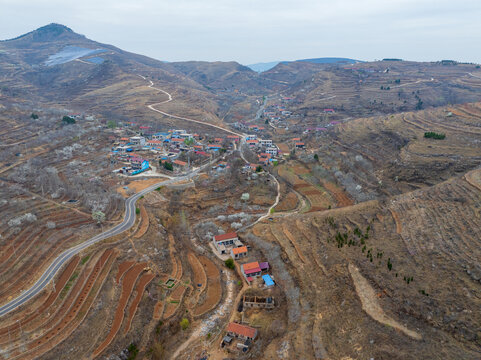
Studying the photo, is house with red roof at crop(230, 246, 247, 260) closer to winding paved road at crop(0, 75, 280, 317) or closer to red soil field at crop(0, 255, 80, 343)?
winding paved road at crop(0, 75, 280, 317)

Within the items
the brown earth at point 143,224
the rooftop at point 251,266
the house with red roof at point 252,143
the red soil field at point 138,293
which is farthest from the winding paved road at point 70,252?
the house with red roof at point 252,143

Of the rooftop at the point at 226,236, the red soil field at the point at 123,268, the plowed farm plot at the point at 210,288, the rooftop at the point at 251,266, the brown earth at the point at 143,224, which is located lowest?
the plowed farm plot at the point at 210,288

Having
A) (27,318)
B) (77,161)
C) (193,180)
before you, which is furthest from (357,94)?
(27,318)

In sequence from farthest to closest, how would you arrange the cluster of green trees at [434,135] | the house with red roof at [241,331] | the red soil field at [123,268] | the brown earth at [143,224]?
the cluster of green trees at [434,135]
the brown earth at [143,224]
the red soil field at [123,268]
the house with red roof at [241,331]

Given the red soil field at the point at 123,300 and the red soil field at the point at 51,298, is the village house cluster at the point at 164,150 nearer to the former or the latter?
the red soil field at the point at 51,298

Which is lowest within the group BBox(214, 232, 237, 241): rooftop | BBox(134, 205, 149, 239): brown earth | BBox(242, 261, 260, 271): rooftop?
BBox(242, 261, 260, 271): rooftop

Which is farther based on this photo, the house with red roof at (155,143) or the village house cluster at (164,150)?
the house with red roof at (155,143)

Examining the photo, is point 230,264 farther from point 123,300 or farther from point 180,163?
point 180,163

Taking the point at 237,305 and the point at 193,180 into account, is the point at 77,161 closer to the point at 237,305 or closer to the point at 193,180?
the point at 193,180

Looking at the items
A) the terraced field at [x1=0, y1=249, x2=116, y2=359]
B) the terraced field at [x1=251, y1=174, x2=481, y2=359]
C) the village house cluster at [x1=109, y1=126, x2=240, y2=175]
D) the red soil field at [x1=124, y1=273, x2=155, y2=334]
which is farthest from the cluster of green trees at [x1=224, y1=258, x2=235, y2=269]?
the village house cluster at [x1=109, y1=126, x2=240, y2=175]

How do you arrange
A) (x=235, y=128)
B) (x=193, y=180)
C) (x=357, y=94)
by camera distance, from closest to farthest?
(x=193, y=180)
(x=235, y=128)
(x=357, y=94)

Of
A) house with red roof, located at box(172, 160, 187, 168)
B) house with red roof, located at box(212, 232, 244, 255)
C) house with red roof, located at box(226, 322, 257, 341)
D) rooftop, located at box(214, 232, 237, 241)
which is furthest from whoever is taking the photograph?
house with red roof, located at box(172, 160, 187, 168)
